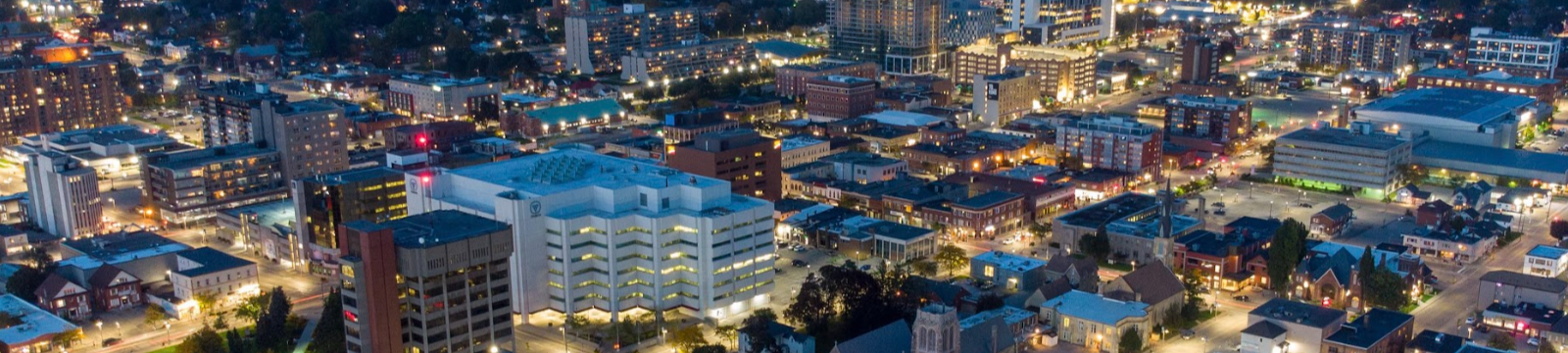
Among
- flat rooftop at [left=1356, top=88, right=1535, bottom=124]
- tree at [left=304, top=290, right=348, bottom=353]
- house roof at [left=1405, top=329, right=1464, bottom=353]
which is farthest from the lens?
flat rooftop at [left=1356, top=88, right=1535, bottom=124]

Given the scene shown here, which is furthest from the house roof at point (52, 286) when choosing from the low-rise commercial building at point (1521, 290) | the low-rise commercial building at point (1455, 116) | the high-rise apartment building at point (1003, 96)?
the low-rise commercial building at point (1455, 116)

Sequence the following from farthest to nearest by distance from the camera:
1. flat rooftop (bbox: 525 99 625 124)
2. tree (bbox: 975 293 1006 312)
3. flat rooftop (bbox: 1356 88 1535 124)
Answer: flat rooftop (bbox: 525 99 625 124) → flat rooftop (bbox: 1356 88 1535 124) → tree (bbox: 975 293 1006 312)

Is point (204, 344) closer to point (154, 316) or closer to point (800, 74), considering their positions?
point (154, 316)

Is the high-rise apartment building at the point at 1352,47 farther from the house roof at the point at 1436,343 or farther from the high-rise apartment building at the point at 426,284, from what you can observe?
the high-rise apartment building at the point at 426,284

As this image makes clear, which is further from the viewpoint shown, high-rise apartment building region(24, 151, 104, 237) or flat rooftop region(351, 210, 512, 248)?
high-rise apartment building region(24, 151, 104, 237)

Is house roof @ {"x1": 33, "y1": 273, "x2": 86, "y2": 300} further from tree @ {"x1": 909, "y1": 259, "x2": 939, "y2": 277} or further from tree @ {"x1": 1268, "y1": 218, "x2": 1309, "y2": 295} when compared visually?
tree @ {"x1": 1268, "y1": 218, "x2": 1309, "y2": 295}

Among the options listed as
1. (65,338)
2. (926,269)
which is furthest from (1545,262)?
(65,338)

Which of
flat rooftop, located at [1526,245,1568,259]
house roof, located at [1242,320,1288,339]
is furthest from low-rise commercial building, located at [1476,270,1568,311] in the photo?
house roof, located at [1242,320,1288,339]
